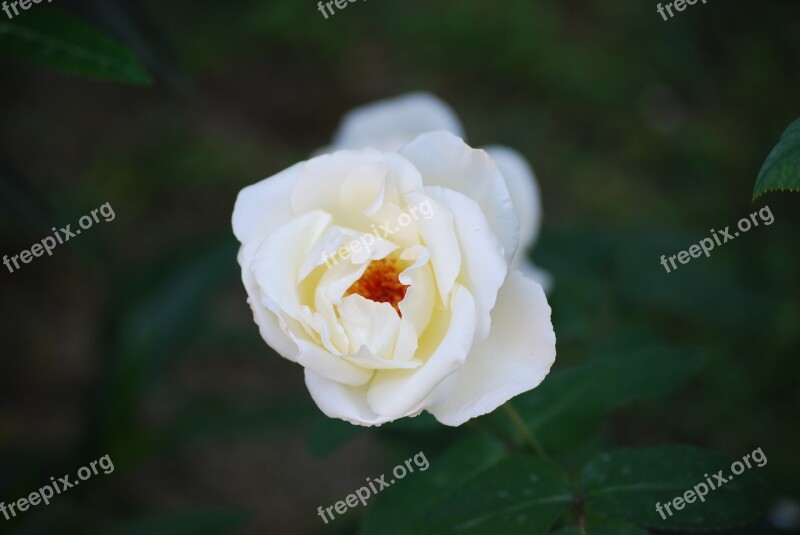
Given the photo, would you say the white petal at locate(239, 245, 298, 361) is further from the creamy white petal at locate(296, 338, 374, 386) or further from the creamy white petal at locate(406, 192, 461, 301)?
the creamy white petal at locate(406, 192, 461, 301)

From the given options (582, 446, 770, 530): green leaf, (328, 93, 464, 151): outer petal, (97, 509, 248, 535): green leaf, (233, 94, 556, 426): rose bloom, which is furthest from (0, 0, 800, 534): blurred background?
(233, 94, 556, 426): rose bloom

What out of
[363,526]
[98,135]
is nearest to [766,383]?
[363,526]

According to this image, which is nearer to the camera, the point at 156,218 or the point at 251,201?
the point at 251,201

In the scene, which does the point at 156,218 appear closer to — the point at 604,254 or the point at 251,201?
the point at 604,254

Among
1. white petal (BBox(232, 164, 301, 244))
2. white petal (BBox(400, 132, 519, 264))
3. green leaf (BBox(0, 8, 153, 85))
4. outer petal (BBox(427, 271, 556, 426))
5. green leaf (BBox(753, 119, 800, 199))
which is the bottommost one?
outer petal (BBox(427, 271, 556, 426))

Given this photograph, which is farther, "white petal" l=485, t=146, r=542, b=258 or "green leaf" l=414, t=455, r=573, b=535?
"white petal" l=485, t=146, r=542, b=258

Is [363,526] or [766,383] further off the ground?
[363,526]
